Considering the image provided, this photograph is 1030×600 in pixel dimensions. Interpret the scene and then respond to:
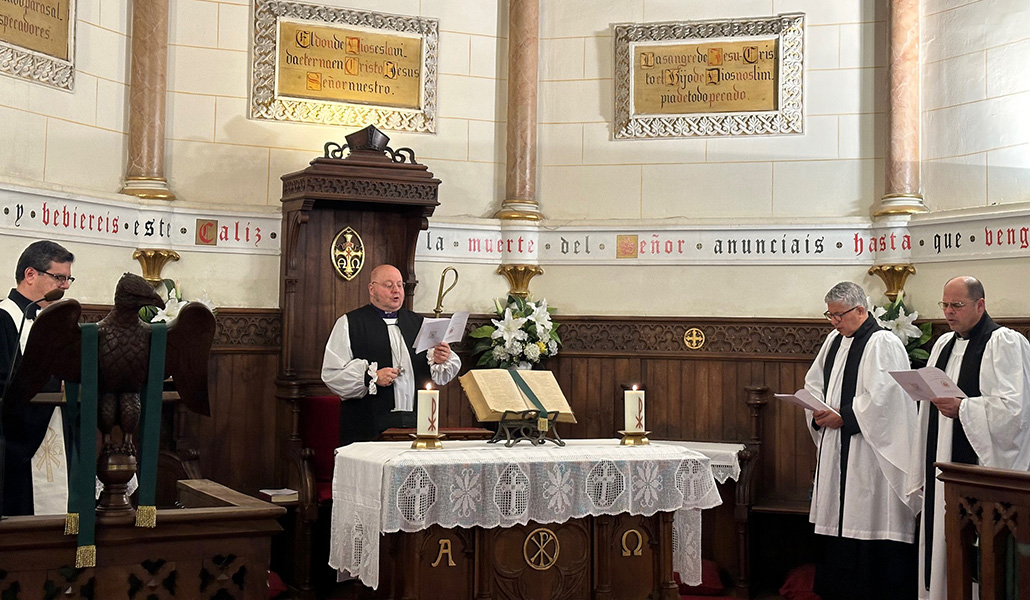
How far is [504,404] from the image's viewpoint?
5.00 metres

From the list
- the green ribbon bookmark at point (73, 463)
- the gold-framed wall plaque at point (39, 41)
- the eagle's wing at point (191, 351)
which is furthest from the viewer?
the gold-framed wall plaque at point (39, 41)

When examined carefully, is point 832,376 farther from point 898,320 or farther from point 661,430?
point 661,430

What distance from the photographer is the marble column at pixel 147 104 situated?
6762mm

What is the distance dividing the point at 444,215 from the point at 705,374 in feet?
7.04

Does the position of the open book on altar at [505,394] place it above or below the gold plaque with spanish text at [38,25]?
below

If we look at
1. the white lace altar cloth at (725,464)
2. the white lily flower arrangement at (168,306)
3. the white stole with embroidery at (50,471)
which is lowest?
the white lace altar cloth at (725,464)

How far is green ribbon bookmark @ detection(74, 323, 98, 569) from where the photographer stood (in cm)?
292

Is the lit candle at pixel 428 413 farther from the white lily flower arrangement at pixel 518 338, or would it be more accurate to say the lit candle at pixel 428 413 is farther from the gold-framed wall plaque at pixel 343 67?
the gold-framed wall plaque at pixel 343 67

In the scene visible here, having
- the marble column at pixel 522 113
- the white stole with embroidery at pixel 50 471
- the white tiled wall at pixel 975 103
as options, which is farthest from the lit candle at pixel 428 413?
the white tiled wall at pixel 975 103

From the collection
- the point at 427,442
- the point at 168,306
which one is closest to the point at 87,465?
the point at 427,442

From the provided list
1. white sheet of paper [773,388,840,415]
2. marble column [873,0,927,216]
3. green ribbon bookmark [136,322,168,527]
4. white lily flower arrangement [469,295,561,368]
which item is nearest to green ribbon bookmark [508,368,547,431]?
white sheet of paper [773,388,840,415]

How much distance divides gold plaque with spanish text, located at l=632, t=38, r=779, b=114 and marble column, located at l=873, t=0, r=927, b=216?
2.61ft

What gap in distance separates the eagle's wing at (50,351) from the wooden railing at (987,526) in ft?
11.1

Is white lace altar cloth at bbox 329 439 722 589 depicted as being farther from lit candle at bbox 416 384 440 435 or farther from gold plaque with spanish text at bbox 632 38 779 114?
gold plaque with spanish text at bbox 632 38 779 114
